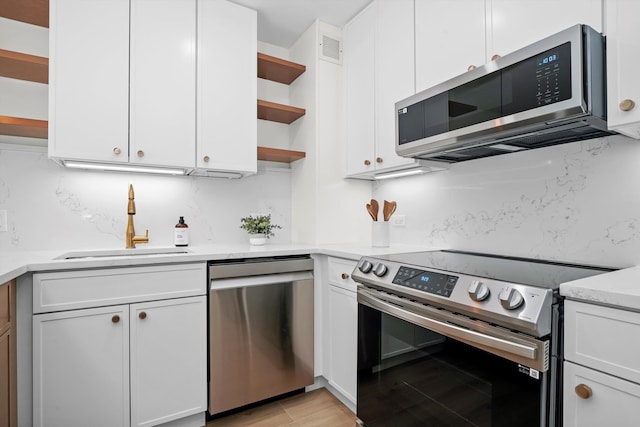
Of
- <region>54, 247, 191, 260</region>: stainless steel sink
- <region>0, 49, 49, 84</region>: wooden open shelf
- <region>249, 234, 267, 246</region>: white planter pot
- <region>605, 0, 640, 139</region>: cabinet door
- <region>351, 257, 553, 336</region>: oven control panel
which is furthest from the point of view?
<region>249, 234, 267, 246</region>: white planter pot

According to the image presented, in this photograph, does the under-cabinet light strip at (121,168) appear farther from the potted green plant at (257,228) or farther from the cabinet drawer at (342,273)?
the cabinet drawer at (342,273)

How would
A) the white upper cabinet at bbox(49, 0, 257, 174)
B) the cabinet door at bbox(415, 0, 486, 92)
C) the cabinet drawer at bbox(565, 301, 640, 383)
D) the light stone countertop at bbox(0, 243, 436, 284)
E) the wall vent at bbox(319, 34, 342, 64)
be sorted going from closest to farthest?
the cabinet drawer at bbox(565, 301, 640, 383), the light stone countertop at bbox(0, 243, 436, 284), the cabinet door at bbox(415, 0, 486, 92), the white upper cabinet at bbox(49, 0, 257, 174), the wall vent at bbox(319, 34, 342, 64)

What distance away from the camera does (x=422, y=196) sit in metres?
2.23

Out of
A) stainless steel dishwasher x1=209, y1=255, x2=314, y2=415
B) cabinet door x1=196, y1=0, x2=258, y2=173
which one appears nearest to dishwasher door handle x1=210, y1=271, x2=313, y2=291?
stainless steel dishwasher x1=209, y1=255, x2=314, y2=415

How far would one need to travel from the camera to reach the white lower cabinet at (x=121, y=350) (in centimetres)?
150

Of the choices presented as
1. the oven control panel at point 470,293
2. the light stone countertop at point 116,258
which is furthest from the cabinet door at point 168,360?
the oven control panel at point 470,293

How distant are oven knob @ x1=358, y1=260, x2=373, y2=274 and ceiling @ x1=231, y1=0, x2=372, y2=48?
1792mm

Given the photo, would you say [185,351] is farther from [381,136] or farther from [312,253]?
[381,136]

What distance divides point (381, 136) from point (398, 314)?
47.0 inches

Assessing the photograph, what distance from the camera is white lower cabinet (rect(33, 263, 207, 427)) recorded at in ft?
4.92

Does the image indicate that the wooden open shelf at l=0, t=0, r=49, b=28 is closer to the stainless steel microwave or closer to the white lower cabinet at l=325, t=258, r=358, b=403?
the stainless steel microwave

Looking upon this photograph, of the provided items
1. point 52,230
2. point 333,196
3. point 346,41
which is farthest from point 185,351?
point 346,41

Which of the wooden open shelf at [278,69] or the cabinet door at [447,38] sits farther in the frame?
the wooden open shelf at [278,69]

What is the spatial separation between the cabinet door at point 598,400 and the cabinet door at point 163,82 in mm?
2062
